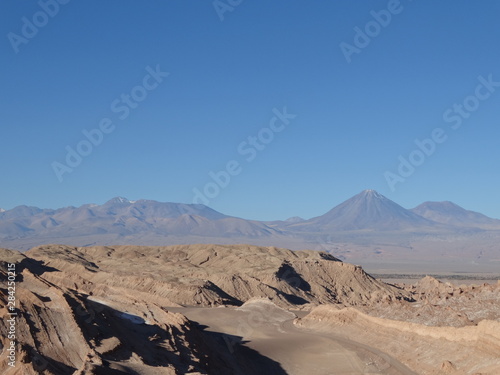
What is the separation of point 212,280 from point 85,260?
28434 mm

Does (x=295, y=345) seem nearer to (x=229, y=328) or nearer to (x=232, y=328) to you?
(x=232, y=328)

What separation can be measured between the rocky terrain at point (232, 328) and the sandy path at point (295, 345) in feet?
0.27


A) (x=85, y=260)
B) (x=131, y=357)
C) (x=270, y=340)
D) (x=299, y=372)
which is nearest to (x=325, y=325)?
(x=270, y=340)

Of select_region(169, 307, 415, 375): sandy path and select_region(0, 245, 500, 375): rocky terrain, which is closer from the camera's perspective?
select_region(0, 245, 500, 375): rocky terrain

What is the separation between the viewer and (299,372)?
37.4 m

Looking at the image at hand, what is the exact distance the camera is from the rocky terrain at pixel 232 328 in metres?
27.1

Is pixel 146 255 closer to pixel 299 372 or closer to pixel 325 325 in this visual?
pixel 325 325

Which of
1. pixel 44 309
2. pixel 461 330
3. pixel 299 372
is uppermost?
pixel 44 309

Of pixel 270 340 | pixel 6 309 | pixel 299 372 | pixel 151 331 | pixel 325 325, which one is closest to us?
pixel 6 309

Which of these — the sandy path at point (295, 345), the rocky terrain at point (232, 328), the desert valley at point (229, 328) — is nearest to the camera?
the desert valley at point (229, 328)

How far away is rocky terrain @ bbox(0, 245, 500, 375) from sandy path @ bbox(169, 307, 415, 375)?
8 centimetres

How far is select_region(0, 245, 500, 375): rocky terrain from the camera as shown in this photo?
27109mm

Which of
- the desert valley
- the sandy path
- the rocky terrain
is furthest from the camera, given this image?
the sandy path

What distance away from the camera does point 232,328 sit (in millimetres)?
51562
